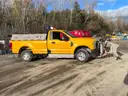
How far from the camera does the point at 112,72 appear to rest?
1115 cm

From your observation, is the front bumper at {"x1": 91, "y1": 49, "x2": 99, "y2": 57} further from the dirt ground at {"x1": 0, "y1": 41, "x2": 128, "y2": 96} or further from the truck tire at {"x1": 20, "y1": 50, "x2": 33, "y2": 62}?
the truck tire at {"x1": 20, "y1": 50, "x2": 33, "y2": 62}

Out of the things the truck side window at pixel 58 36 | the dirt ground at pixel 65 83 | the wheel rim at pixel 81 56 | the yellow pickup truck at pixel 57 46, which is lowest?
the dirt ground at pixel 65 83

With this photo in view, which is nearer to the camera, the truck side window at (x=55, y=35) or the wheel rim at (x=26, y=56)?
the truck side window at (x=55, y=35)

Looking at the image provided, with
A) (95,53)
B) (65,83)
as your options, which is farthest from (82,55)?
(65,83)

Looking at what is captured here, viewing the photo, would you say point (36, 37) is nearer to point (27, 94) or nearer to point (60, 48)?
point (60, 48)

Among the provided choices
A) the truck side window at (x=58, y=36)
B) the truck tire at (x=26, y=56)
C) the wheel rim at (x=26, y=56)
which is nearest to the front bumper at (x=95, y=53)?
the truck side window at (x=58, y=36)

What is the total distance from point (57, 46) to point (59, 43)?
0.24 meters

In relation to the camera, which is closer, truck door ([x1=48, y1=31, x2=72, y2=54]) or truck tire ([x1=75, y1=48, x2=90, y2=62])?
truck tire ([x1=75, y1=48, x2=90, y2=62])

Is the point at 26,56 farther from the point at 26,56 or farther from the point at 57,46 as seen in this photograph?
the point at 57,46

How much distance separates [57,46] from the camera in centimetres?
1591

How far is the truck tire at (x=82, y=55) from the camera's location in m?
15.3

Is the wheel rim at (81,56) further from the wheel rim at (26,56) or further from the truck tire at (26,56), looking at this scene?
the wheel rim at (26,56)

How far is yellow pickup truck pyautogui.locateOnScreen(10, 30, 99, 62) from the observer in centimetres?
1547

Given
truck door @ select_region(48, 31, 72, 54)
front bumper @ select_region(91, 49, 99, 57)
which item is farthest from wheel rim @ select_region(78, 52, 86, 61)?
truck door @ select_region(48, 31, 72, 54)
